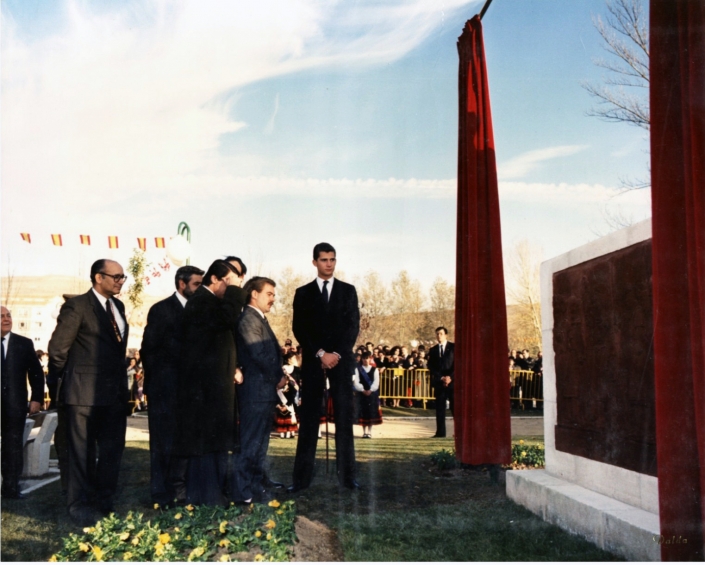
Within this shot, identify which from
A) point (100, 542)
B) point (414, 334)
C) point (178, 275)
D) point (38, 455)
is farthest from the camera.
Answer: point (414, 334)

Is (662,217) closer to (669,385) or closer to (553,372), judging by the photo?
(669,385)

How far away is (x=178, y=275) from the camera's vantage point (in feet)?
17.0

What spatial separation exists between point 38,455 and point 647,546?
4.98 metres

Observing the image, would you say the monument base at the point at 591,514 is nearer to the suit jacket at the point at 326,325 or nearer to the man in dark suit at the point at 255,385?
the suit jacket at the point at 326,325

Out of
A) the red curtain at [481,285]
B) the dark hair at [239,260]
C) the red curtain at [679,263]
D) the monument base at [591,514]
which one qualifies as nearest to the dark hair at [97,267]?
the dark hair at [239,260]

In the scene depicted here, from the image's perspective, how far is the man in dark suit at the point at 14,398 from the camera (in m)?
5.17

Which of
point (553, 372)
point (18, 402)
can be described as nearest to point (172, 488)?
point (18, 402)

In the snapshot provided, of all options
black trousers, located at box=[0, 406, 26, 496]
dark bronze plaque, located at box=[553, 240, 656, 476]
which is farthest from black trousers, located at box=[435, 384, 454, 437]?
black trousers, located at box=[0, 406, 26, 496]

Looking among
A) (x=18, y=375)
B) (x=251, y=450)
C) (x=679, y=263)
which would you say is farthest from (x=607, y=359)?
(x=18, y=375)

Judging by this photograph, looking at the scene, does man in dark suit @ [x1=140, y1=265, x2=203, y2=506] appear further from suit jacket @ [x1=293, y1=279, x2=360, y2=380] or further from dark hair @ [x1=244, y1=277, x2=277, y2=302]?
suit jacket @ [x1=293, y1=279, x2=360, y2=380]

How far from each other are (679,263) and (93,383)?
11.6 ft

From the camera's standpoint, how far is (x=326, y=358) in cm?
527

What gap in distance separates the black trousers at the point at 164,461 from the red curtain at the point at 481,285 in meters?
2.13

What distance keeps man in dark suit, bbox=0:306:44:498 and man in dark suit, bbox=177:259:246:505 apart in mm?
1361
